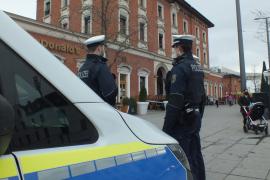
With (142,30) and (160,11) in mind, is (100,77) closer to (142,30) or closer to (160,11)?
(142,30)

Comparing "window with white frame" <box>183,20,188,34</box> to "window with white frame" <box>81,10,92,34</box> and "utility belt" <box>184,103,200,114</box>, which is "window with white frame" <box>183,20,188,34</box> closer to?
"window with white frame" <box>81,10,92,34</box>

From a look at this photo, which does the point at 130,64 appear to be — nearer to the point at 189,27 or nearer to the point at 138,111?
the point at 138,111

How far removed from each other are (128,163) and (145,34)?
29.8 m

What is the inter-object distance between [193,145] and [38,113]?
8.68 ft

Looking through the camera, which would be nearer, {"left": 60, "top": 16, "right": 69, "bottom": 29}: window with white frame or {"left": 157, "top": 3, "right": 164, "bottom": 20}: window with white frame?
{"left": 60, "top": 16, "right": 69, "bottom": 29}: window with white frame

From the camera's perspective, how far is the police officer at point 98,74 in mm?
3562

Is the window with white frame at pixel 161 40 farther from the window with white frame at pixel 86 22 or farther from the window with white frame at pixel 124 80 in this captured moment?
the window with white frame at pixel 86 22

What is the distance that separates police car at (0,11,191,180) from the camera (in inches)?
52.2

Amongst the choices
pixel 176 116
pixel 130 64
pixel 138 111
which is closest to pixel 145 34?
pixel 130 64

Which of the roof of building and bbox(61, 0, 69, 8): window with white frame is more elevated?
the roof of building

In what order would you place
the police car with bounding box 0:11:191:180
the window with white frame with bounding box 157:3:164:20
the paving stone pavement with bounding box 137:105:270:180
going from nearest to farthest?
the police car with bounding box 0:11:191:180
the paving stone pavement with bounding box 137:105:270:180
the window with white frame with bounding box 157:3:164:20

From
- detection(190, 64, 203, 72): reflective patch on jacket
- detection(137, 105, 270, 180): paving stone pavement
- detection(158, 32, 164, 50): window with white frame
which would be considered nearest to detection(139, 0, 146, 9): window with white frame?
detection(158, 32, 164, 50): window with white frame

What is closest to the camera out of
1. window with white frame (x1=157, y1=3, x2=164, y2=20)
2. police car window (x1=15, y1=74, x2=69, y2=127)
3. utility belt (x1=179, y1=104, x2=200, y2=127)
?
police car window (x1=15, y1=74, x2=69, y2=127)

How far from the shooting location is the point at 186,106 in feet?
12.2
